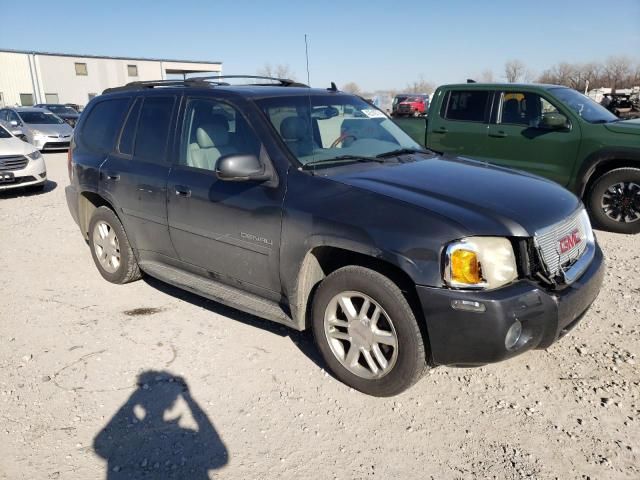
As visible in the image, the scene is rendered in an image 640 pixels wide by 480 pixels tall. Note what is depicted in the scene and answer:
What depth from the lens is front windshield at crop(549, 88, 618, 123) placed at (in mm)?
6723

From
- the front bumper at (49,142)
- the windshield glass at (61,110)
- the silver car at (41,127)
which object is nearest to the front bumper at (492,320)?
the silver car at (41,127)

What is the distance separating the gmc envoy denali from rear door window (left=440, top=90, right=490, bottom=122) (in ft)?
11.7

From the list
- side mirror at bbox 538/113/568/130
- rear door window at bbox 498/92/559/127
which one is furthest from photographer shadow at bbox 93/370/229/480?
rear door window at bbox 498/92/559/127

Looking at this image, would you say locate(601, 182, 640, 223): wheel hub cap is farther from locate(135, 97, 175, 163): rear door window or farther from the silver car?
the silver car

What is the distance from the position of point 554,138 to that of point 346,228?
16.4 ft

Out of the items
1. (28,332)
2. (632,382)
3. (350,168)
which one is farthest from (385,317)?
(28,332)

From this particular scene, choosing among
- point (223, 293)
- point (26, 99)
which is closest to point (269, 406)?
point (223, 293)

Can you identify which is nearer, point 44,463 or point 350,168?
point 44,463

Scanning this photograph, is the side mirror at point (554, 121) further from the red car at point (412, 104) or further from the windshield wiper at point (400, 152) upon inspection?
the red car at point (412, 104)

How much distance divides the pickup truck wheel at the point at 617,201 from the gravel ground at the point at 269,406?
2469mm

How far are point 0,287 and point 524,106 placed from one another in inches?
269

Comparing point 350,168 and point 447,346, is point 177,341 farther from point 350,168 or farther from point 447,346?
point 447,346

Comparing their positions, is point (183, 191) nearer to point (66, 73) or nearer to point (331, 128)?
point (331, 128)

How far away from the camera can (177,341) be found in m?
3.85
